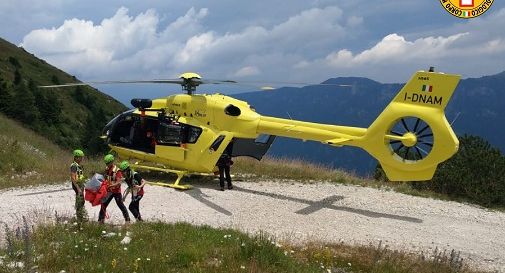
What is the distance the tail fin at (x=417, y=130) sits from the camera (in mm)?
13273

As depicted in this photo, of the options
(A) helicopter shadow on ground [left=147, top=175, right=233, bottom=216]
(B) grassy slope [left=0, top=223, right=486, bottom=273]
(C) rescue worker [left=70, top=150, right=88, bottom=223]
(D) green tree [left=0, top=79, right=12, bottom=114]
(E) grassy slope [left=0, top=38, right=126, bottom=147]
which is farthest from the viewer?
(E) grassy slope [left=0, top=38, right=126, bottom=147]

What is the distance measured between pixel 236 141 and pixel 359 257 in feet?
27.9

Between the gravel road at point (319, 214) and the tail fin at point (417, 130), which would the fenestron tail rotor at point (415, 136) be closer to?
the tail fin at point (417, 130)

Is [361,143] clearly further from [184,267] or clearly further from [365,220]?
[184,267]

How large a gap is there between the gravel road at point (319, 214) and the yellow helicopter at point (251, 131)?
1.49m

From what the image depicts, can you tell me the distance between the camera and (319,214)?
A: 48.7ft

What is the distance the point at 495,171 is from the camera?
66.4 ft

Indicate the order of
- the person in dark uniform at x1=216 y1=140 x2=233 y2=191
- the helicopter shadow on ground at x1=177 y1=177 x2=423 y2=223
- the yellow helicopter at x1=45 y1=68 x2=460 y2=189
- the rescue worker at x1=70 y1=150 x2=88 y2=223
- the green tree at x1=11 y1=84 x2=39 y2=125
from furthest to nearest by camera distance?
1. the green tree at x1=11 y1=84 x2=39 y2=125
2. the person in dark uniform at x1=216 y1=140 x2=233 y2=191
3. the helicopter shadow on ground at x1=177 y1=177 x2=423 y2=223
4. the yellow helicopter at x1=45 y1=68 x2=460 y2=189
5. the rescue worker at x1=70 y1=150 x2=88 y2=223

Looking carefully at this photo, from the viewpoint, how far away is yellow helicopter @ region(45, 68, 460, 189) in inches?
532

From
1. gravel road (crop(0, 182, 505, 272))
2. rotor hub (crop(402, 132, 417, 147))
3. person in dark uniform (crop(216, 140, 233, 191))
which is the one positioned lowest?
gravel road (crop(0, 182, 505, 272))

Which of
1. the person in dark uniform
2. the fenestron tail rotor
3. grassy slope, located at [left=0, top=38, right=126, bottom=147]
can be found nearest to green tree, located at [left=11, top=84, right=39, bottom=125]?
grassy slope, located at [left=0, top=38, right=126, bottom=147]

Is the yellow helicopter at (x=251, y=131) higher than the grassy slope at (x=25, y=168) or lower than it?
higher

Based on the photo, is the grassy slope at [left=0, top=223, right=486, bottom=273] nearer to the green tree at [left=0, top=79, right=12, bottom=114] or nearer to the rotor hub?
the rotor hub

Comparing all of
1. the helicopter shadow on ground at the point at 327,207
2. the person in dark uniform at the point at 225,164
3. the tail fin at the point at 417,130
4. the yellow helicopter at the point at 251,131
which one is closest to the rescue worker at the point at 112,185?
the yellow helicopter at the point at 251,131
